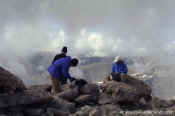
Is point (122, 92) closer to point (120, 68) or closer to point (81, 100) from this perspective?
point (120, 68)

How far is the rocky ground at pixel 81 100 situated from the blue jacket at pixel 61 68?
1392 millimetres

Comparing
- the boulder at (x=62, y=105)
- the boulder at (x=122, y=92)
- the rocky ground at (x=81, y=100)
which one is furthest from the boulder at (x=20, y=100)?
the boulder at (x=122, y=92)

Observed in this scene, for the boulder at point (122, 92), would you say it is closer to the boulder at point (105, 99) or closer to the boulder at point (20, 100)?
the boulder at point (105, 99)

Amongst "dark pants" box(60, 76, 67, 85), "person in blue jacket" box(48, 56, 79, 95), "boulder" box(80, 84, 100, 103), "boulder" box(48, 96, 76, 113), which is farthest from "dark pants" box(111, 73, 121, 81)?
"boulder" box(48, 96, 76, 113)

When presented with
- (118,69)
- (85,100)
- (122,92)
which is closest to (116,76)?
(118,69)

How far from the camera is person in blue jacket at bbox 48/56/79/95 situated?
23250 millimetres

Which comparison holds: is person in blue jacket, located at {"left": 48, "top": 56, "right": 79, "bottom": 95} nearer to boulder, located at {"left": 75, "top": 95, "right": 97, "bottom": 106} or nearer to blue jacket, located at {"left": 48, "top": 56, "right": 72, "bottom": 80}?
blue jacket, located at {"left": 48, "top": 56, "right": 72, "bottom": 80}

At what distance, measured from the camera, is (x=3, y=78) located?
1789 centimetres

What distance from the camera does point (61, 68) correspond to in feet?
78.3

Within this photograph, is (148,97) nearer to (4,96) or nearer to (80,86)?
(80,86)

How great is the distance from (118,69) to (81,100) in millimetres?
7893

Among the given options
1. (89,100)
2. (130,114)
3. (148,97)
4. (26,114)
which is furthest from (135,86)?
(26,114)

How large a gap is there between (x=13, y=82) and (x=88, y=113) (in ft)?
19.0

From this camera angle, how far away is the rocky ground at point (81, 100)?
58.0 feet
